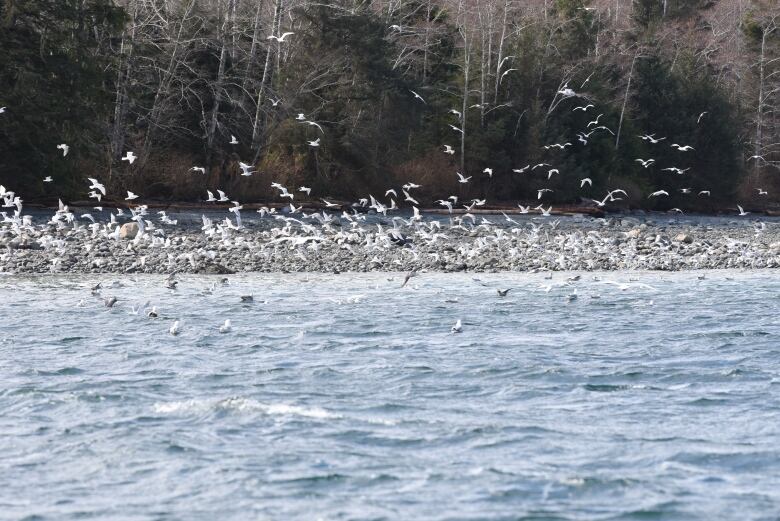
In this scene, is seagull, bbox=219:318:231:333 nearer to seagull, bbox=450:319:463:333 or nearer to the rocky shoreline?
seagull, bbox=450:319:463:333

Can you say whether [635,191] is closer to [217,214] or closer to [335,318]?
[217,214]

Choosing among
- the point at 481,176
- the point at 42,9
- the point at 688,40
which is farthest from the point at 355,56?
the point at 688,40

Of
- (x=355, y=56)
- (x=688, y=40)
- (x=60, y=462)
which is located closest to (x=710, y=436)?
(x=60, y=462)

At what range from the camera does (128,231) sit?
30.6 metres

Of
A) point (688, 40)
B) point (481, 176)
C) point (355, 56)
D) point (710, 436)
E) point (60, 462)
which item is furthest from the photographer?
point (688, 40)

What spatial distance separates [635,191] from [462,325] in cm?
3801

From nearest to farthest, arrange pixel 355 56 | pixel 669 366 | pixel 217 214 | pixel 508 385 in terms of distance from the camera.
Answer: pixel 508 385 → pixel 669 366 → pixel 217 214 → pixel 355 56

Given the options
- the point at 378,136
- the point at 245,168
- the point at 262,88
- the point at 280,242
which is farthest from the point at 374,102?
the point at 280,242

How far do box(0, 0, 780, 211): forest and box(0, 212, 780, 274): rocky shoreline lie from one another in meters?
6.41

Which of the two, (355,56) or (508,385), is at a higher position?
(355,56)

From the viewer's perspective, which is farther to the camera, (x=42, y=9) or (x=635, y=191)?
(x=635, y=191)

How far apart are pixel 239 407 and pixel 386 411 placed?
149 centimetres

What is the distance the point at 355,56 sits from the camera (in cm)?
4678

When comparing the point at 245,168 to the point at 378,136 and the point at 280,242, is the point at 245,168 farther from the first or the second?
the point at 378,136
